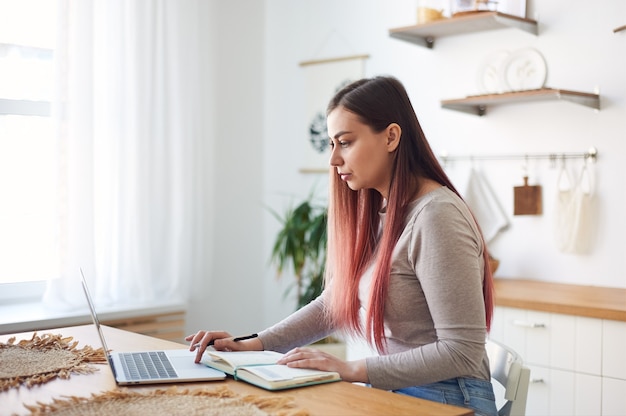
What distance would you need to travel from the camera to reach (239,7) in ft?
14.1

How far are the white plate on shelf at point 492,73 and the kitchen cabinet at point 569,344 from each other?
976mm

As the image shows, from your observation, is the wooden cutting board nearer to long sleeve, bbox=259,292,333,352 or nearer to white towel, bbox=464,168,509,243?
white towel, bbox=464,168,509,243

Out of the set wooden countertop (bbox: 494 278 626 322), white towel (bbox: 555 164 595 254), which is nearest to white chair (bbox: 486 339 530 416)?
wooden countertop (bbox: 494 278 626 322)

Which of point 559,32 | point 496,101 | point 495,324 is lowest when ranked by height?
point 495,324

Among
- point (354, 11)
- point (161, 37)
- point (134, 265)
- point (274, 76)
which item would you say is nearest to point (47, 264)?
point (134, 265)

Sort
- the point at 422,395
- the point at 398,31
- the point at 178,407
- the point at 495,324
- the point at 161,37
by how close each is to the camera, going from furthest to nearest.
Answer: the point at 161,37, the point at 398,31, the point at 495,324, the point at 422,395, the point at 178,407

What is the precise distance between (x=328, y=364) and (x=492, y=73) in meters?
2.14

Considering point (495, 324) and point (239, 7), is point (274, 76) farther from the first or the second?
point (495, 324)

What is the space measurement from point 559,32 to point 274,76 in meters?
1.74

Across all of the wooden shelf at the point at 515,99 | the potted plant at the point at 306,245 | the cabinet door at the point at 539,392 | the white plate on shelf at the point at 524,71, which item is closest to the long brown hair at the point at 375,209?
the cabinet door at the point at 539,392

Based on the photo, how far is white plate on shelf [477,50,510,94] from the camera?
335cm

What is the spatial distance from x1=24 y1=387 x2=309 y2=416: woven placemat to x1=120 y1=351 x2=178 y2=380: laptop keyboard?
11cm

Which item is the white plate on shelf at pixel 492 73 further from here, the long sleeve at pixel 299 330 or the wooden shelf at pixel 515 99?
the long sleeve at pixel 299 330

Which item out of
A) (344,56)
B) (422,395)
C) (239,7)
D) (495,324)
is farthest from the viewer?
(239,7)
